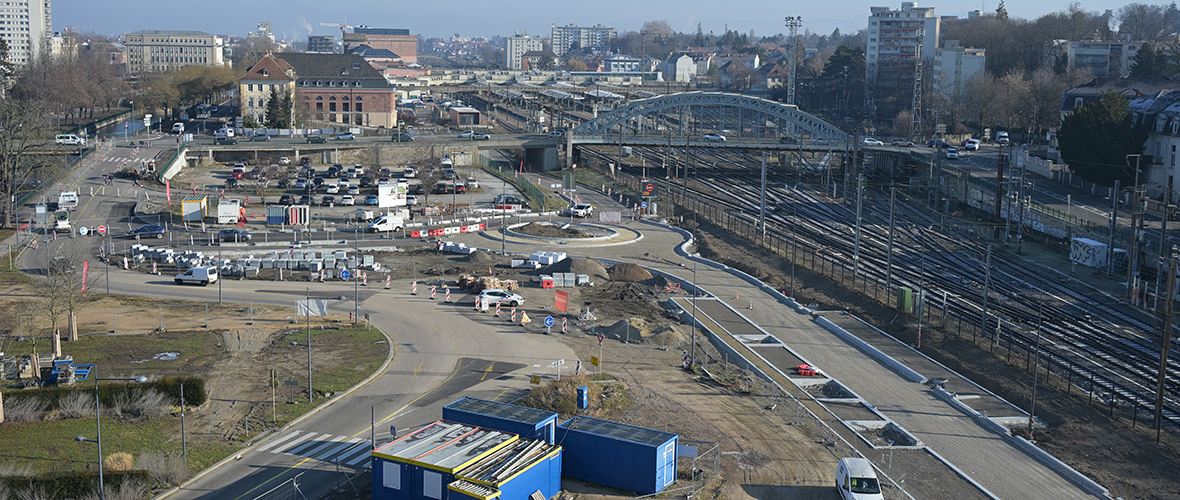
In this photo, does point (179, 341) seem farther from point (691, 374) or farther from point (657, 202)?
point (657, 202)

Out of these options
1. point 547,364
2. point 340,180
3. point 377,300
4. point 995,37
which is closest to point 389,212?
point 340,180

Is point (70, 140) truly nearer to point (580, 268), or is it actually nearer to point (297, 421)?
point (580, 268)

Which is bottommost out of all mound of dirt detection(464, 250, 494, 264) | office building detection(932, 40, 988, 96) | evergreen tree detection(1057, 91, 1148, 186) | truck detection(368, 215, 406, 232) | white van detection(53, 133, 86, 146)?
mound of dirt detection(464, 250, 494, 264)

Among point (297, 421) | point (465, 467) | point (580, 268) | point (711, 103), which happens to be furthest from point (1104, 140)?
point (465, 467)

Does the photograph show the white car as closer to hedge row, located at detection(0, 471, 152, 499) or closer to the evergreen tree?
hedge row, located at detection(0, 471, 152, 499)

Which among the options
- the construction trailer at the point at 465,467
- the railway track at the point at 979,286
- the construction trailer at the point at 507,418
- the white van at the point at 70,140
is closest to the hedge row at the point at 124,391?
the construction trailer at the point at 507,418

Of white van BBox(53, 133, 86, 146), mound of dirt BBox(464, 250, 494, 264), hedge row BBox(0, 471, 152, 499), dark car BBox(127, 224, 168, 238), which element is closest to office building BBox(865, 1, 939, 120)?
mound of dirt BBox(464, 250, 494, 264)
